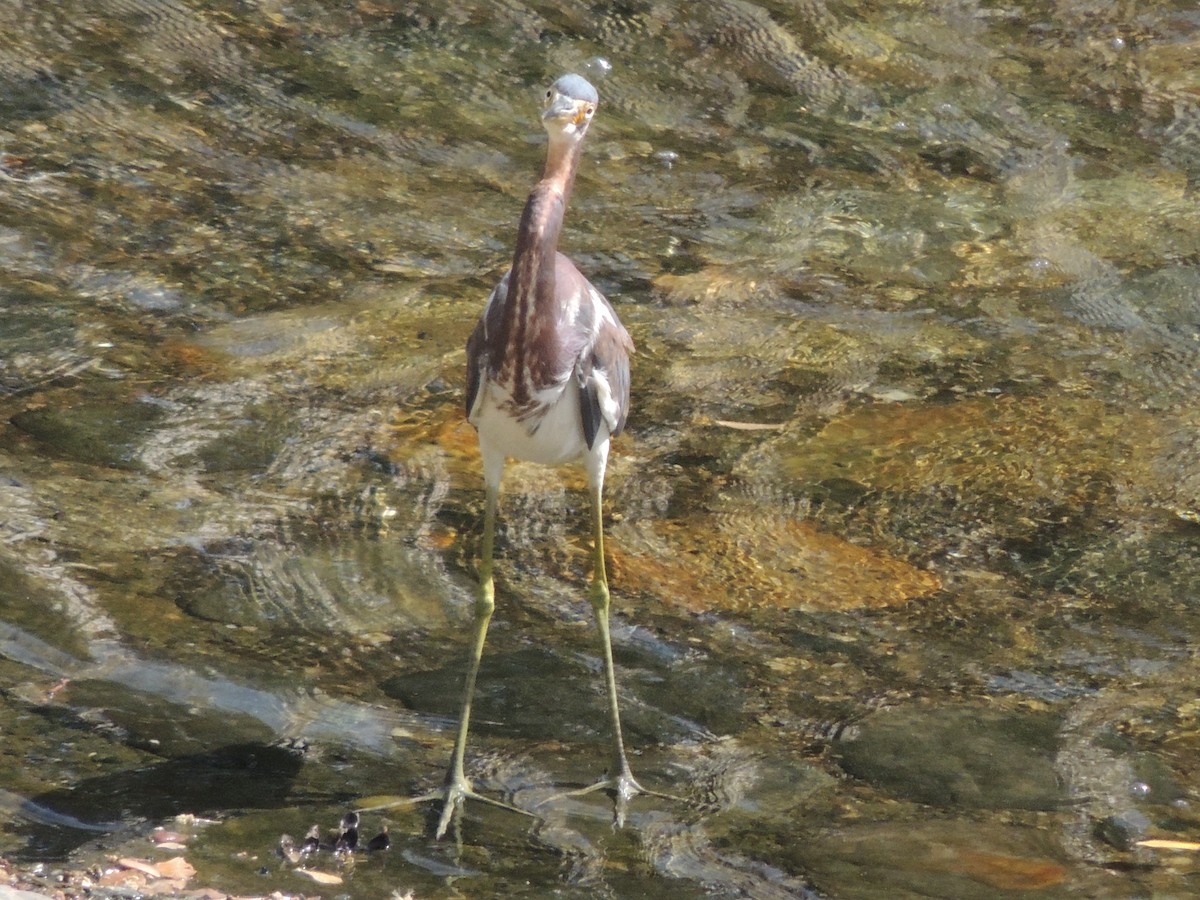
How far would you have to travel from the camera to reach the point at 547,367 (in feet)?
16.4

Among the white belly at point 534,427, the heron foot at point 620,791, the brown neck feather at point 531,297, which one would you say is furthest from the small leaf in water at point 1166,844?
the brown neck feather at point 531,297

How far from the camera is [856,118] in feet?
35.4

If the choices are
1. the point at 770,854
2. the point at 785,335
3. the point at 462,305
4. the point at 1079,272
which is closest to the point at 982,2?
the point at 1079,272

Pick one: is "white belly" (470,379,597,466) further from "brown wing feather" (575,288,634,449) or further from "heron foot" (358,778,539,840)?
"heron foot" (358,778,539,840)

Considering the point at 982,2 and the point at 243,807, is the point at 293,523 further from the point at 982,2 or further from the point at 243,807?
the point at 982,2

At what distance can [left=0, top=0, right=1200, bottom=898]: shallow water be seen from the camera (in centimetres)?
477

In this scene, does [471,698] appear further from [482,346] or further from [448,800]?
[482,346]

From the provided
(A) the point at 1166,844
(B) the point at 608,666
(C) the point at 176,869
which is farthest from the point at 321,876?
(A) the point at 1166,844

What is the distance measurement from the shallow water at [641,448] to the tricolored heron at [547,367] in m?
0.28

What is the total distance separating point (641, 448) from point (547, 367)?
2.27 metres

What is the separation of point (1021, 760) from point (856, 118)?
6.58 m

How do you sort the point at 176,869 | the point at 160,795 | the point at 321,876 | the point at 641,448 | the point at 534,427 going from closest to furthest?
the point at 176,869 → the point at 321,876 → the point at 160,795 → the point at 534,427 → the point at 641,448

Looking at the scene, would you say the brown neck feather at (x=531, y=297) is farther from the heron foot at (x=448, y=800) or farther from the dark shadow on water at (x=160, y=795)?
the dark shadow on water at (x=160, y=795)

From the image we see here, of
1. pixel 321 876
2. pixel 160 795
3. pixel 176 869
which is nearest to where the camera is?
pixel 176 869
